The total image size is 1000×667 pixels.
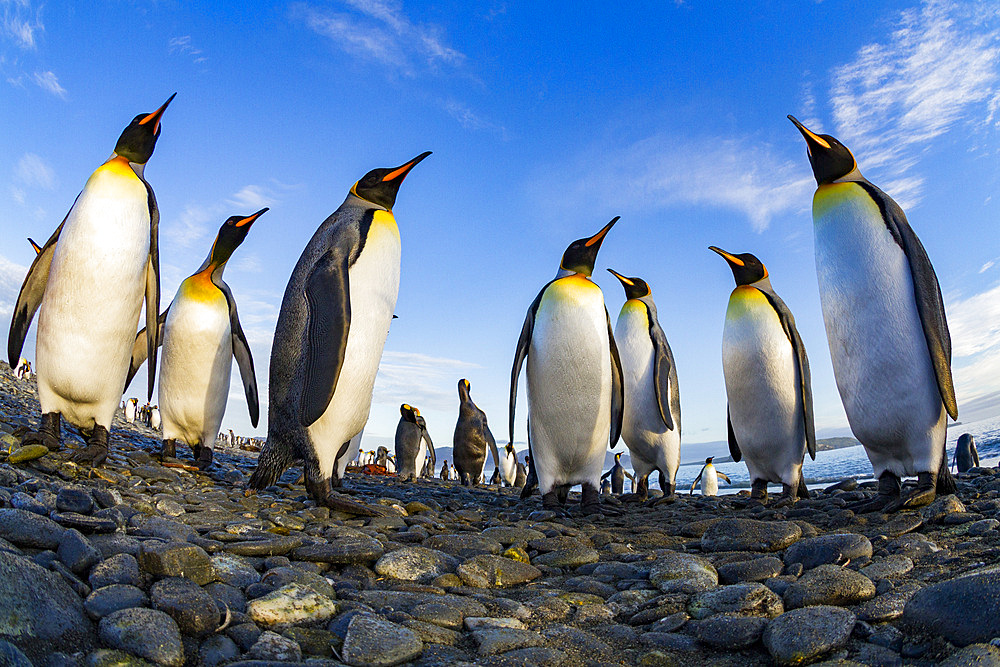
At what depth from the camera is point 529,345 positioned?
6.00 m

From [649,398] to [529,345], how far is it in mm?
1993

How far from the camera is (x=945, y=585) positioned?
7.06 feet

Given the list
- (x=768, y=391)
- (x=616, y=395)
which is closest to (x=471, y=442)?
(x=616, y=395)

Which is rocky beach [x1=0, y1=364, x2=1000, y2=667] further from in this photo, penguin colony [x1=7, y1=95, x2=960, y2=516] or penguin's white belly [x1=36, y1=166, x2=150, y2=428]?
penguin's white belly [x1=36, y1=166, x2=150, y2=428]

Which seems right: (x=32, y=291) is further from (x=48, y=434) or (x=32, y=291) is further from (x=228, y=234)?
(x=228, y=234)

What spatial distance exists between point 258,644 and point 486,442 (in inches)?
436

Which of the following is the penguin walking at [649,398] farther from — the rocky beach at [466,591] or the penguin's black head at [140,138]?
the penguin's black head at [140,138]

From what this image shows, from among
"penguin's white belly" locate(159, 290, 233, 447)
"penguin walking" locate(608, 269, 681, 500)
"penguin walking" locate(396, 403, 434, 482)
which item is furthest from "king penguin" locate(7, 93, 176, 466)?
"penguin walking" locate(396, 403, 434, 482)

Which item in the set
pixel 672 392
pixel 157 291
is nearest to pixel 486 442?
pixel 672 392

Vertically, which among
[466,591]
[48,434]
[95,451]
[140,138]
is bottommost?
[466,591]

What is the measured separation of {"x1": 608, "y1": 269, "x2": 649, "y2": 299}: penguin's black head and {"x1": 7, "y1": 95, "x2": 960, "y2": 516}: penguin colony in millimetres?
1046

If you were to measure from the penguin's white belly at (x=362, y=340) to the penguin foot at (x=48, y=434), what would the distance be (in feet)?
7.95

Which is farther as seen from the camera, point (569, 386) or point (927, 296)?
point (569, 386)

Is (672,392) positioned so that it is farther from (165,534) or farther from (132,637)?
(132,637)
